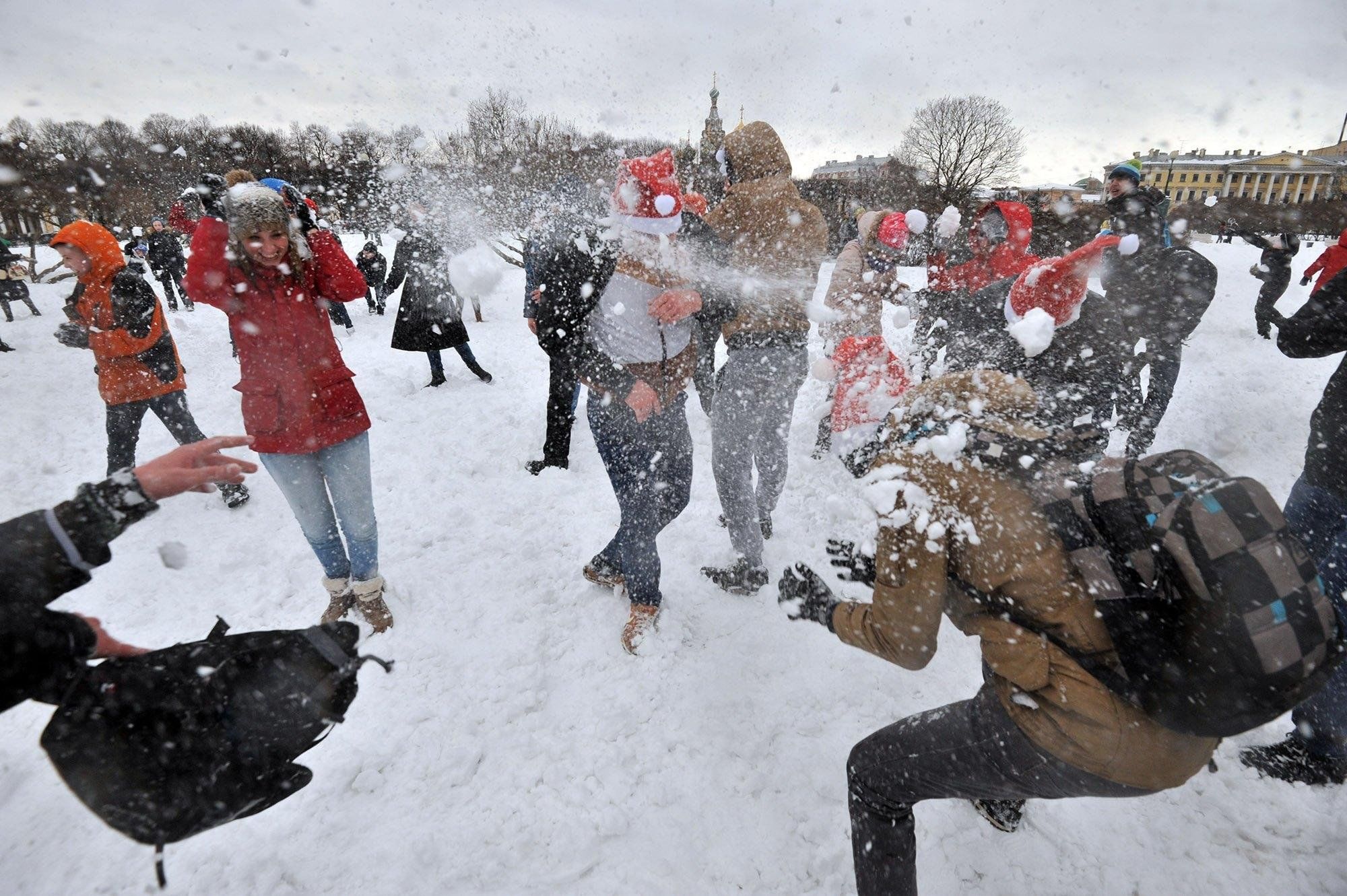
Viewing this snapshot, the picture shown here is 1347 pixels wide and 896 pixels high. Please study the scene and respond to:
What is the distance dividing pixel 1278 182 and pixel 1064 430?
69696 mm

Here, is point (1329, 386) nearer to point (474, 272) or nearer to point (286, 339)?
point (286, 339)

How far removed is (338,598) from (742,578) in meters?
2.20

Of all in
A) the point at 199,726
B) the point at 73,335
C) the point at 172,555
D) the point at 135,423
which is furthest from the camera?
the point at 73,335

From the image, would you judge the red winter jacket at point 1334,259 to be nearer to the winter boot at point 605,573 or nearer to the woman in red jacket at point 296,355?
the winter boot at point 605,573

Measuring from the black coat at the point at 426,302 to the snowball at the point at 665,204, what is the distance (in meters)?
4.31

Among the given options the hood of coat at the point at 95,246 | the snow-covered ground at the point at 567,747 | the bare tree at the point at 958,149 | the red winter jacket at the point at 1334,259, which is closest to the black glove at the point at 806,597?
the snow-covered ground at the point at 567,747

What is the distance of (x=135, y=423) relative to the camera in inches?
156

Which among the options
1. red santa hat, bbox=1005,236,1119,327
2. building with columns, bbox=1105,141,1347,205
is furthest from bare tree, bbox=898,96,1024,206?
red santa hat, bbox=1005,236,1119,327

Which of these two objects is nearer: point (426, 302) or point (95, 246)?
point (95, 246)

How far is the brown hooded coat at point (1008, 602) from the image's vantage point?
4.48 ft

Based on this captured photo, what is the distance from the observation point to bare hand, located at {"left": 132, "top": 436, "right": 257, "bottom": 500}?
1413 mm

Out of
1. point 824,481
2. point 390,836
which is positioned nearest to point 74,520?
point 390,836

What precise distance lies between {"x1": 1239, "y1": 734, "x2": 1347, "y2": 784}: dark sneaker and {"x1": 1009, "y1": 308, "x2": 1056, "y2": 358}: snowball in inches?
74.0


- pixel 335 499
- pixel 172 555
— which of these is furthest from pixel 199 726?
pixel 335 499
